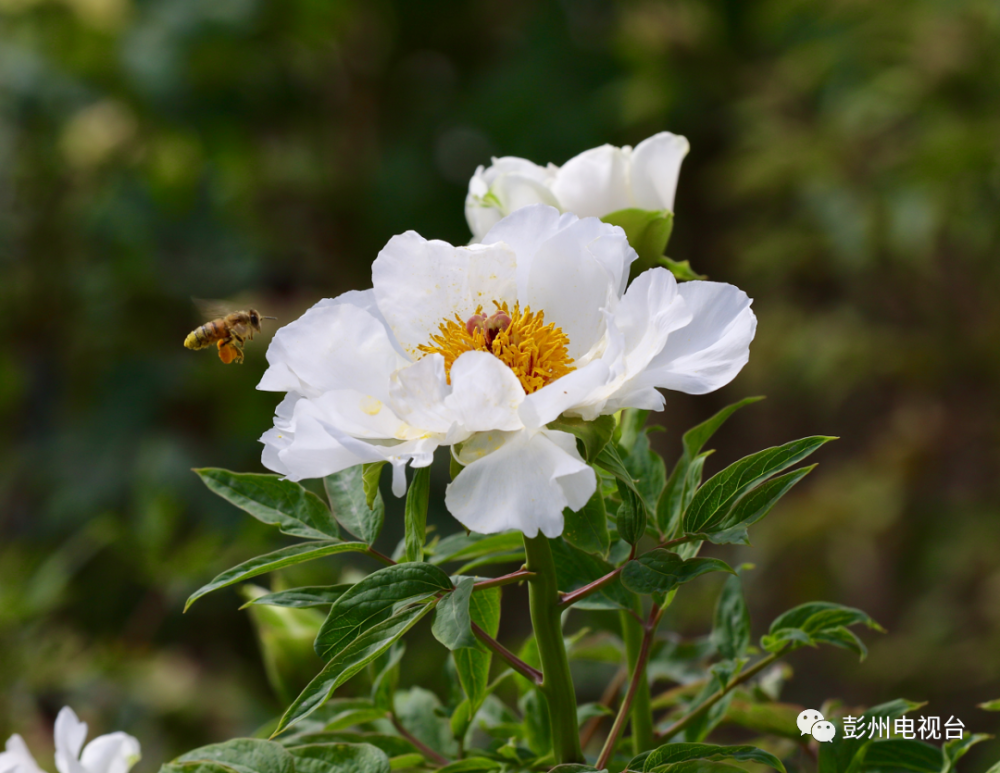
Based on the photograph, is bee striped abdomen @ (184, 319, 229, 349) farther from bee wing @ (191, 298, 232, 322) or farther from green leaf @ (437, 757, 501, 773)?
green leaf @ (437, 757, 501, 773)

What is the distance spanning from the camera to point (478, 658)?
30 centimetres

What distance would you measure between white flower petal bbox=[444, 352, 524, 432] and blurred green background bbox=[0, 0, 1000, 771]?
796mm

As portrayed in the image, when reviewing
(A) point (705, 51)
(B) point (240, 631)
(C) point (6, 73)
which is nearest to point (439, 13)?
(A) point (705, 51)

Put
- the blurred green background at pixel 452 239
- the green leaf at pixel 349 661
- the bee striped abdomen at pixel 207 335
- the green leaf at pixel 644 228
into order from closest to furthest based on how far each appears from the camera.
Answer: the green leaf at pixel 349 661 < the green leaf at pixel 644 228 < the bee striped abdomen at pixel 207 335 < the blurred green background at pixel 452 239

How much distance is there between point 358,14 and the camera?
7.78ft

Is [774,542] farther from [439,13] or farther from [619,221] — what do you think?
[439,13]

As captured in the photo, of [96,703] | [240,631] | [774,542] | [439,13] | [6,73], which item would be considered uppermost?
[439,13]

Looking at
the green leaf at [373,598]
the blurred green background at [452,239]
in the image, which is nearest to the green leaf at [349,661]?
the green leaf at [373,598]

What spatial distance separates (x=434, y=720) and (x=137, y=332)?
172 cm

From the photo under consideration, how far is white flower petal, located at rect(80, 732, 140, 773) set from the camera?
13.5 inches

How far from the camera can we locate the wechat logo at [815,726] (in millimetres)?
332

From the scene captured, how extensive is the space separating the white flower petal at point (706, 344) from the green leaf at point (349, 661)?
3.7 inches

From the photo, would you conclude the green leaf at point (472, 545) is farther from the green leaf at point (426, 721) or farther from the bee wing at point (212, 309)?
the bee wing at point (212, 309)

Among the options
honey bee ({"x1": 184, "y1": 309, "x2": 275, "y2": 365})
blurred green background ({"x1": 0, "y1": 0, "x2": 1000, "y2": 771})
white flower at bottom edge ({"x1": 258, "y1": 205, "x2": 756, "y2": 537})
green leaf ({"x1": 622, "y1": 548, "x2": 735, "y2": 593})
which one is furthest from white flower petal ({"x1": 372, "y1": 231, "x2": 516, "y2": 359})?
blurred green background ({"x1": 0, "y1": 0, "x2": 1000, "y2": 771})
